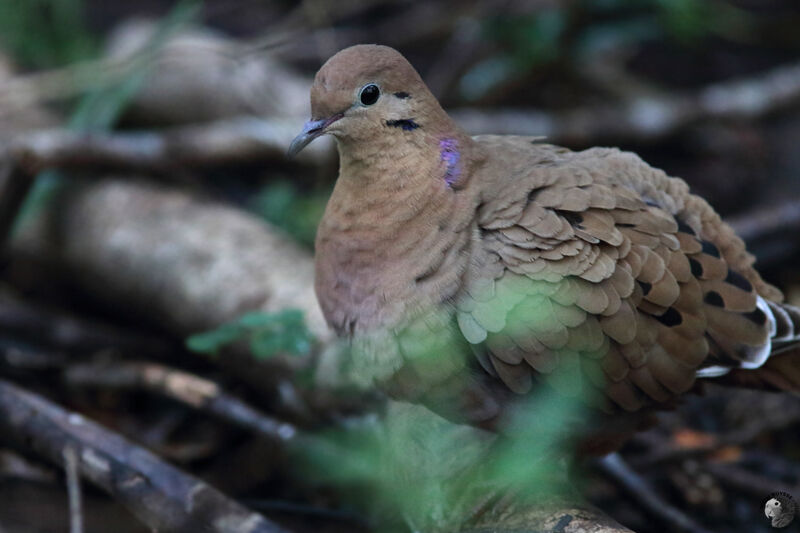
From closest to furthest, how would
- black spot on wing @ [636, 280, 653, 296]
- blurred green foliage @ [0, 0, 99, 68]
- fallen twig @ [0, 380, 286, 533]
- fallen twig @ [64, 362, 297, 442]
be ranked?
black spot on wing @ [636, 280, 653, 296] → fallen twig @ [0, 380, 286, 533] → fallen twig @ [64, 362, 297, 442] → blurred green foliage @ [0, 0, 99, 68]

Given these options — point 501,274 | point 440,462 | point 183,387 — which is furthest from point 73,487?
point 501,274

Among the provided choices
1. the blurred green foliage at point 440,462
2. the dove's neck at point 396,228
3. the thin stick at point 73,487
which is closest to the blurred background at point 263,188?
the blurred green foliage at point 440,462

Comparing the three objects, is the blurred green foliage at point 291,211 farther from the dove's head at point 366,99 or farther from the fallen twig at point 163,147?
the dove's head at point 366,99

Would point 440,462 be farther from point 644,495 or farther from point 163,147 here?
point 163,147

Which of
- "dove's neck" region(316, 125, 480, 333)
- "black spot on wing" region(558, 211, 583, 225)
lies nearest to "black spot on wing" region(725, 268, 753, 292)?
"black spot on wing" region(558, 211, 583, 225)

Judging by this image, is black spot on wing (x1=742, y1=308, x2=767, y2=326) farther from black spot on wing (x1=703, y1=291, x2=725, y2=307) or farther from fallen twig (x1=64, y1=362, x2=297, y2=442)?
fallen twig (x1=64, y1=362, x2=297, y2=442)

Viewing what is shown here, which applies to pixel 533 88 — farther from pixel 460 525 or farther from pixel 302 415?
pixel 460 525
